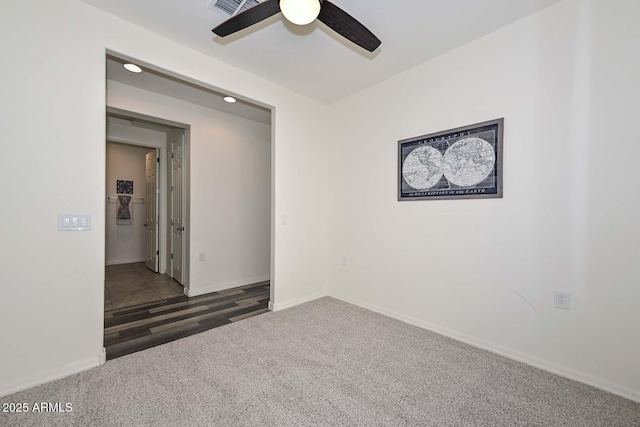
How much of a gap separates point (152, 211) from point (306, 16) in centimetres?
496

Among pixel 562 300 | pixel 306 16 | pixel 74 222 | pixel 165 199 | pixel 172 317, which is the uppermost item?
pixel 306 16

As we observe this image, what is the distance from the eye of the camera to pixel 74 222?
1.93 metres

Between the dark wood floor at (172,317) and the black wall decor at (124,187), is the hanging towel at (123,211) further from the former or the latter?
the dark wood floor at (172,317)

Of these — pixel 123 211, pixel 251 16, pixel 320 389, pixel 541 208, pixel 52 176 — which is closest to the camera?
pixel 251 16

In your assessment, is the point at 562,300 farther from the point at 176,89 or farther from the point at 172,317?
the point at 176,89

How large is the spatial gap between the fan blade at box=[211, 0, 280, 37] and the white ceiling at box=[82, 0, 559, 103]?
43 centimetres

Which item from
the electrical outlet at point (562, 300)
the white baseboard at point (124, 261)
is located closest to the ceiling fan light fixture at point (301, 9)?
the electrical outlet at point (562, 300)

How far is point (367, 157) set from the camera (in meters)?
3.26

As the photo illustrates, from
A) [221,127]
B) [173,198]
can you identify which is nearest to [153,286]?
[173,198]

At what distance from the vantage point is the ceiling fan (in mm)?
1511

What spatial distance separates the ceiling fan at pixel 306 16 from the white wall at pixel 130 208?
551 cm

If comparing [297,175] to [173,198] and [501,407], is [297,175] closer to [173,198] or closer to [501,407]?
[173,198]

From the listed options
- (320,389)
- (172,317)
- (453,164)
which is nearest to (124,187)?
(172,317)

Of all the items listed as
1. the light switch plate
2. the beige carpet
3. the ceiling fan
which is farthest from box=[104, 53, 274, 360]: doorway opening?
the ceiling fan
